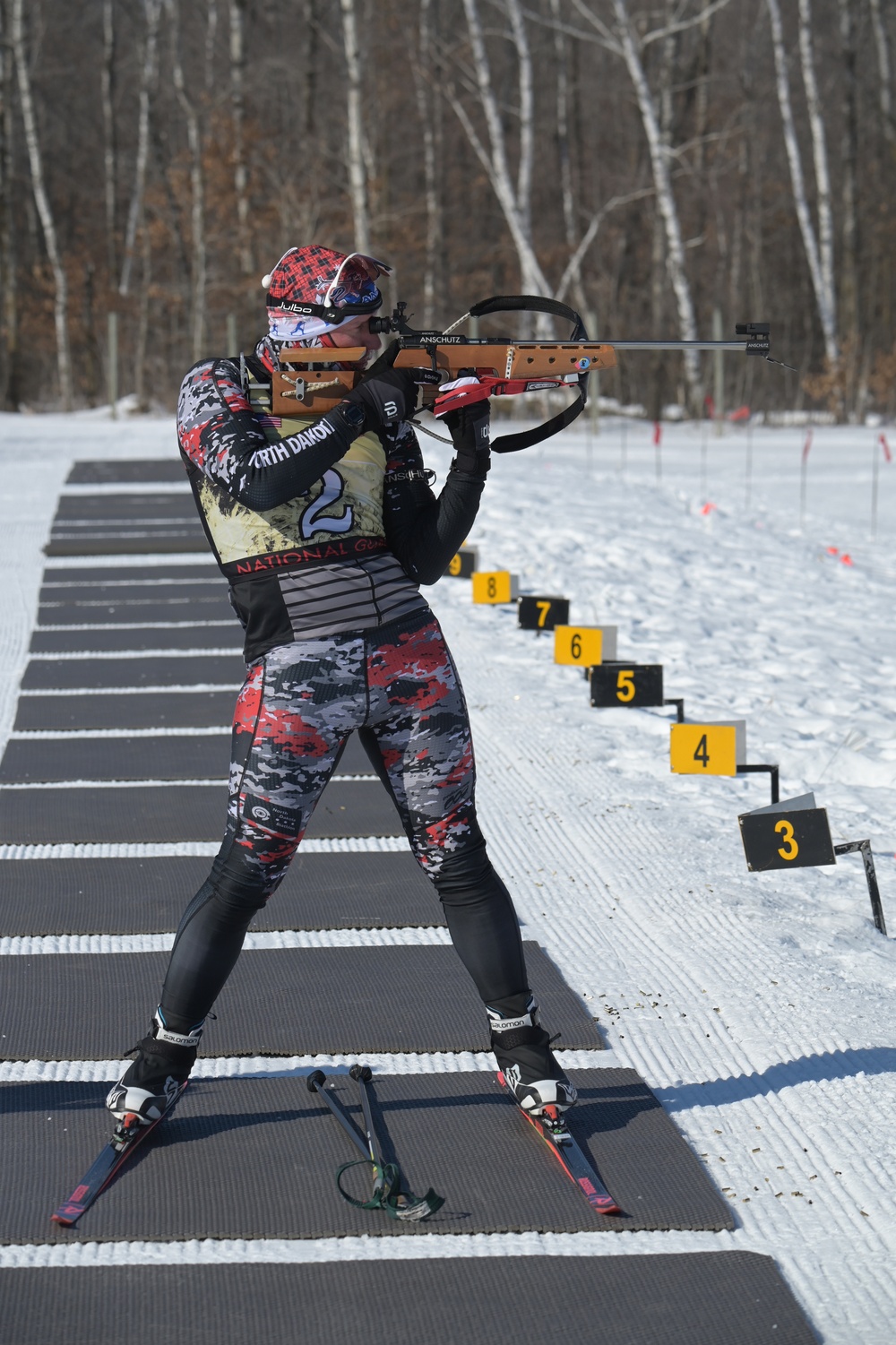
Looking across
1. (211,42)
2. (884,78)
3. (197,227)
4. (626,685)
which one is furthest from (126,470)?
(884,78)

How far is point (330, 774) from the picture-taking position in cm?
271

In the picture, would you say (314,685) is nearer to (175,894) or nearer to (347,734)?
(347,734)

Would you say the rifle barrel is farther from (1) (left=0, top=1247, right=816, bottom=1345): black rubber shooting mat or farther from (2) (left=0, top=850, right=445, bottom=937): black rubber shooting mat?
(1) (left=0, top=1247, right=816, bottom=1345): black rubber shooting mat

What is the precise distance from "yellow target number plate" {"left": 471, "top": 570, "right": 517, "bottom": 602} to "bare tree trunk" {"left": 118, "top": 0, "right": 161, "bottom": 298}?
2055cm

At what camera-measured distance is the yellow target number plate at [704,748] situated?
486 centimetres

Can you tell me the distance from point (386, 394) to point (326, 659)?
19.3 inches

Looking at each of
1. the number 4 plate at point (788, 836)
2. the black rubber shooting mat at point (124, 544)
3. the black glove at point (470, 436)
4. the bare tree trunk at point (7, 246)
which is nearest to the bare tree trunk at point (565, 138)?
the bare tree trunk at point (7, 246)

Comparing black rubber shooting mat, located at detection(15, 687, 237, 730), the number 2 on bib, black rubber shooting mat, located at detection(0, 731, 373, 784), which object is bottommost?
black rubber shooting mat, located at detection(0, 731, 373, 784)

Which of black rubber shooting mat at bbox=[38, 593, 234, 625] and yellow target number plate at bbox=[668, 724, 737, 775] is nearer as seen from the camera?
yellow target number plate at bbox=[668, 724, 737, 775]

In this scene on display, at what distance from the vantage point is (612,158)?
3122 centimetres

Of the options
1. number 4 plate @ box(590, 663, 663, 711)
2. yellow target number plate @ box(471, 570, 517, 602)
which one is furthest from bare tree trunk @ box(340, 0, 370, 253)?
number 4 plate @ box(590, 663, 663, 711)

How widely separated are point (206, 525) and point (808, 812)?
191 centimetres

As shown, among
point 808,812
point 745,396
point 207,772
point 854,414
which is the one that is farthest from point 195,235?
point 808,812

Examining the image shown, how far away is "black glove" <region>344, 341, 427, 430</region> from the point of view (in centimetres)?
262
